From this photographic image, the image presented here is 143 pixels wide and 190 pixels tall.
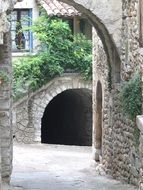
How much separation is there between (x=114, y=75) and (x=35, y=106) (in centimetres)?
736

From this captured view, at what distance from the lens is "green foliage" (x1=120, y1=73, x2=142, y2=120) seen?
8654 millimetres

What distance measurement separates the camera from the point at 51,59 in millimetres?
18094

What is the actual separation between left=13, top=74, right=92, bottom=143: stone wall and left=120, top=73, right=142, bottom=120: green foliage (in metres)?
9.14

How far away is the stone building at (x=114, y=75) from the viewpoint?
9344mm

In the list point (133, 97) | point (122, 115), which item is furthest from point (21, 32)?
point (133, 97)

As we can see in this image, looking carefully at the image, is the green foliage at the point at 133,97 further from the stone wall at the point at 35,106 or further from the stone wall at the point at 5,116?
the stone wall at the point at 35,106

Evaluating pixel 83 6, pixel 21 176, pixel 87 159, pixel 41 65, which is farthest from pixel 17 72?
pixel 83 6

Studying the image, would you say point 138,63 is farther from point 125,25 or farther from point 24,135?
point 24,135

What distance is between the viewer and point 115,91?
1148 cm

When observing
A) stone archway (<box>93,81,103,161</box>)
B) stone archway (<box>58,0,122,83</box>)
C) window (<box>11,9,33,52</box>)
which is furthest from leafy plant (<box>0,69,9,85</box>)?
window (<box>11,9,33,52</box>)

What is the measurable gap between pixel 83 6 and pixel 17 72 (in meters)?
8.15

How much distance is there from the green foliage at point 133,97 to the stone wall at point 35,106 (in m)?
9.14

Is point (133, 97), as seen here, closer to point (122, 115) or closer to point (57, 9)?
point (122, 115)

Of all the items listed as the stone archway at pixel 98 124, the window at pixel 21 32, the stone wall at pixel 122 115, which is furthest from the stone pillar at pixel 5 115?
the window at pixel 21 32
